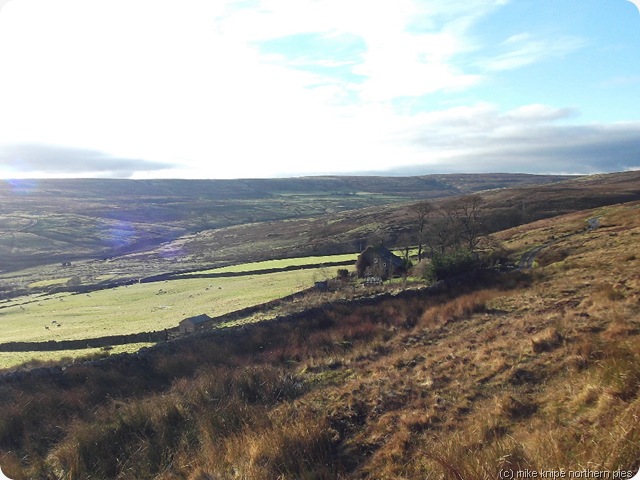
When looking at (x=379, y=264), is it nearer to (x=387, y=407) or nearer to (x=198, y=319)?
(x=198, y=319)

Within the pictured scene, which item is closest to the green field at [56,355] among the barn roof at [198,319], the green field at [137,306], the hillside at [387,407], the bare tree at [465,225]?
the green field at [137,306]

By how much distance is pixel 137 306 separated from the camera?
134 feet

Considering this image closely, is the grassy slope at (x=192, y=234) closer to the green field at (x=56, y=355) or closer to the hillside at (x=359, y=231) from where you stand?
the hillside at (x=359, y=231)

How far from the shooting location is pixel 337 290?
33.6 meters

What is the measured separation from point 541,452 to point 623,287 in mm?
11515

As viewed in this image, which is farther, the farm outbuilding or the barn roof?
the barn roof

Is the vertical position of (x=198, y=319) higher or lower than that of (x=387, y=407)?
lower

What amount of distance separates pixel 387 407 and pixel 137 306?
3792 cm

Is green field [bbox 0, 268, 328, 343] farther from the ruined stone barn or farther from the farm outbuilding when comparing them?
the ruined stone barn

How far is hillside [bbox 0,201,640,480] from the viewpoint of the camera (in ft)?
17.4

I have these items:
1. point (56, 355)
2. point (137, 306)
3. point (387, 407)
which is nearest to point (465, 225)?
point (137, 306)

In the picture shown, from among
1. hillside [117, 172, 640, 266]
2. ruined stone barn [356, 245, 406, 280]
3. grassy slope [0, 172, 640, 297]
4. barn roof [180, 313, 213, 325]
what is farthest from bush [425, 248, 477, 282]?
hillside [117, 172, 640, 266]

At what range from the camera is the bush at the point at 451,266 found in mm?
28656

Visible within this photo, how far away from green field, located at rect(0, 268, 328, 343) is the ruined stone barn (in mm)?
4040
